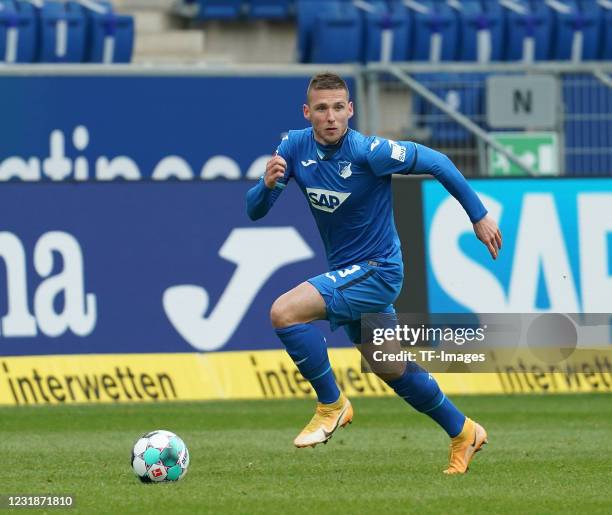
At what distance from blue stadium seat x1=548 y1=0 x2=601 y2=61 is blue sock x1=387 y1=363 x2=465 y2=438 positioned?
13.1 m

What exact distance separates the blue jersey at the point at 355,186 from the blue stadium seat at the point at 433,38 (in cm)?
1184

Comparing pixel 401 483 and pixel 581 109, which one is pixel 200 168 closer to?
pixel 581 109

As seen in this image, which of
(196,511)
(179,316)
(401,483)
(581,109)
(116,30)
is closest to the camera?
(196,511)

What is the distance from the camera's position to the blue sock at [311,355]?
8.83 metres

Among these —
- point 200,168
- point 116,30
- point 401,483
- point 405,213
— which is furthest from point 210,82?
point 401,483

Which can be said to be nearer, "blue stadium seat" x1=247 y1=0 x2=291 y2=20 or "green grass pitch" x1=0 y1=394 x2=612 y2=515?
"green grass pitch" x1=0 y1=394 x2=612 y2=515

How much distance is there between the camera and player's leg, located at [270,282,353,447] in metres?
8.79

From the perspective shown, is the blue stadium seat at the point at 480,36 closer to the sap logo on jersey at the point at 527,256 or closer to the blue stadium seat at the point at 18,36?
the blue stadium seat at the point at 18,36

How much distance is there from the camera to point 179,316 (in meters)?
13.8

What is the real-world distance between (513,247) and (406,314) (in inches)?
46.3

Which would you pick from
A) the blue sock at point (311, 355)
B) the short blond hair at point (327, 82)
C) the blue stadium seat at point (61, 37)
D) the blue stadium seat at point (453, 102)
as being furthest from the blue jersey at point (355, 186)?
the blue stadium seat at point (61, 37)

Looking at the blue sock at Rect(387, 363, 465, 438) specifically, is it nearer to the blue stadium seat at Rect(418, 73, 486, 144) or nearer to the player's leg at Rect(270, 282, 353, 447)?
the player's leg at Rect(270, 282, 353, 447)

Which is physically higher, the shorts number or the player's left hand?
the player's left hand

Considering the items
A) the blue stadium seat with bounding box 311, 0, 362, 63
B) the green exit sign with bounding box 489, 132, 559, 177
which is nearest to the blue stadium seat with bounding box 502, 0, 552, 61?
the blue stadium seat with bounding box 311, 0, 362, 63
